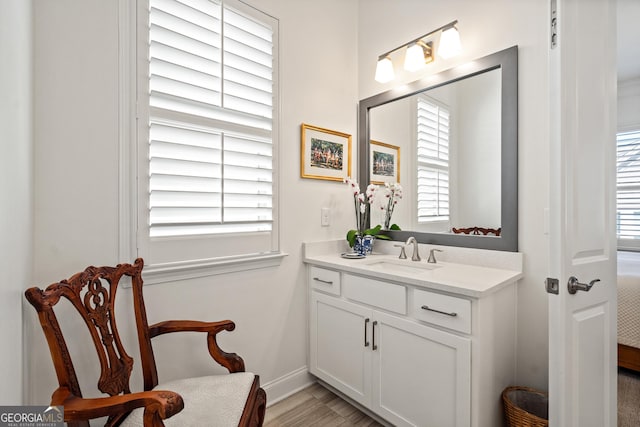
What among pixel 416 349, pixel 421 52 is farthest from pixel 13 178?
pixel 421 52

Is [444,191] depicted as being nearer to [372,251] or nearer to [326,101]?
[372,251]

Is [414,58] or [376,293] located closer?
[376,293]

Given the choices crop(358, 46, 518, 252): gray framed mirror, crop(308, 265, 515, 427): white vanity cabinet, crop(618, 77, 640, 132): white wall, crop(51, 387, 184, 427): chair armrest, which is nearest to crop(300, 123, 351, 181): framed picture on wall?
crop(358, 46, 518, 252): gray framed mirror

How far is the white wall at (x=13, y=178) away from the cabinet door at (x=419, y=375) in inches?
57.9

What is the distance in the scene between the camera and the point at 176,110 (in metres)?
1.55

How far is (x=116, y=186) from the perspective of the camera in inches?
54.3

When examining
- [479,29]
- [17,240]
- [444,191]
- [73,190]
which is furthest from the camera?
[444,191]

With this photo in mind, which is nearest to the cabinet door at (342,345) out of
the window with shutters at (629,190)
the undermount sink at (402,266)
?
the undermount sink at (402,266)

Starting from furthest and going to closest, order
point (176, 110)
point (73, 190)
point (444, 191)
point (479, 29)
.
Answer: point (444, 191) → point (479, 29) → point (176, 110) → point (73, 190)

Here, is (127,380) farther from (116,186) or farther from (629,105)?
(629,105)

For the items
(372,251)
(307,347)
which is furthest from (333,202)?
(307,347)

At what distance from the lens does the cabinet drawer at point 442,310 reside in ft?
4.30

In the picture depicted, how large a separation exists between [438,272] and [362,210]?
0.87 m

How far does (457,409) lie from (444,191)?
1.30m
